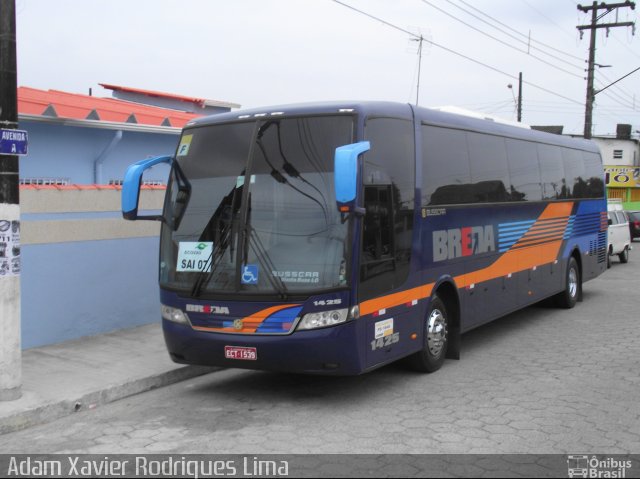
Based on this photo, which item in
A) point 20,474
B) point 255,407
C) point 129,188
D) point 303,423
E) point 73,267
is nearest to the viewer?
point 20,474

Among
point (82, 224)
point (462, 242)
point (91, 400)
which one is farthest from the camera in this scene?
point (82, 224)

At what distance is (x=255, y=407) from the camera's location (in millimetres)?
6941

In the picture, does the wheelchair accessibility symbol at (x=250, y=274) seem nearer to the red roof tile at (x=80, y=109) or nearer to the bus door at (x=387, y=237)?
the bus door at (x=387, y=237)

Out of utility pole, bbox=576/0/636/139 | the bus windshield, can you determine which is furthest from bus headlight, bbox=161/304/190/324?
utility pole, bbox=576/0/636/139

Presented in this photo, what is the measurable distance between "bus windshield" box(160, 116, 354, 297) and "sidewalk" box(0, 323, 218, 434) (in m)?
1.28

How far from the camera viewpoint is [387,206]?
7.33m

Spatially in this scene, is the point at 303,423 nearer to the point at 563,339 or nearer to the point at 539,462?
the point at 539,462

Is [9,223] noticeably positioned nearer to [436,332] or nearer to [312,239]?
[312,239]

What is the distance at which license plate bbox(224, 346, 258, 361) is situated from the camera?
6766 millimetres

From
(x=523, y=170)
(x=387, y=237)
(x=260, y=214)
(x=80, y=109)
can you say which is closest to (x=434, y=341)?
(x=387, y=237)

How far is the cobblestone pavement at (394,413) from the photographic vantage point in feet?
18.8

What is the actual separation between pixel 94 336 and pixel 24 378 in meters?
2.28

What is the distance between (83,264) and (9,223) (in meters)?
3.03

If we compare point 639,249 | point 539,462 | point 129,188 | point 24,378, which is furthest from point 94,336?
point 639,249
